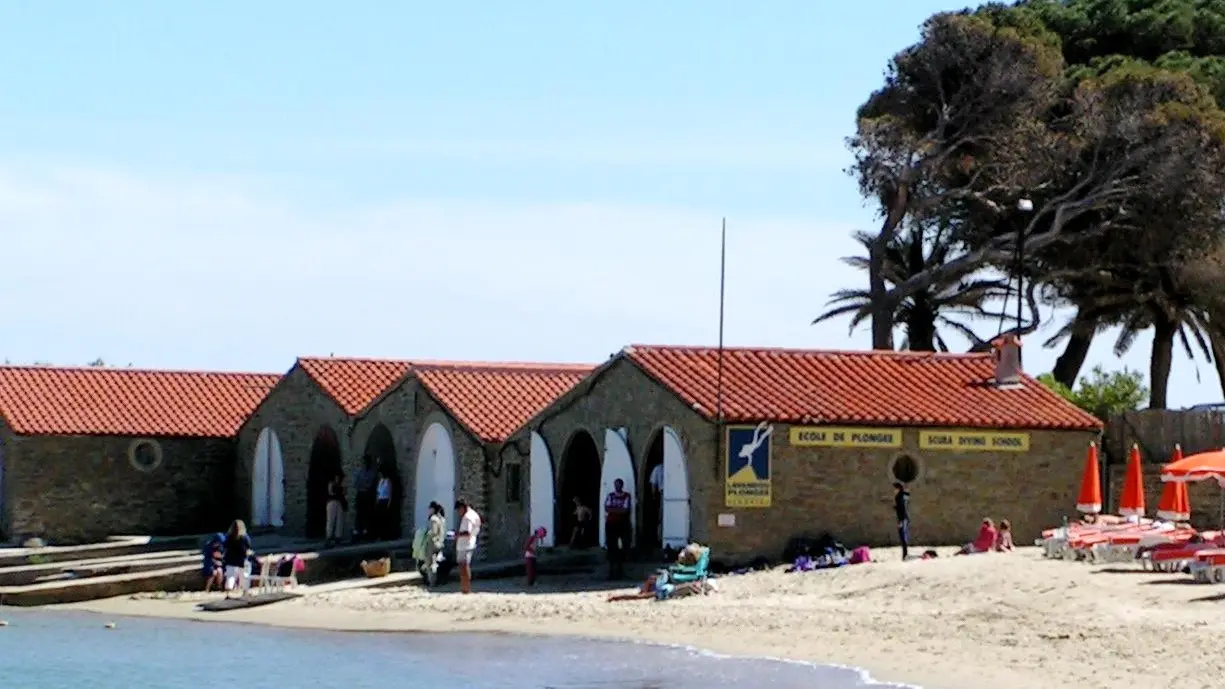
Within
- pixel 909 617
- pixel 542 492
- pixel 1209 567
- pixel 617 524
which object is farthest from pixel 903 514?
pixel 542 492

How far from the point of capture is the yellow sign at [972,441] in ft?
107

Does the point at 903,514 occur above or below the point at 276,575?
above

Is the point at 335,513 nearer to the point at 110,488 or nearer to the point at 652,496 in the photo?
the point at 652,496

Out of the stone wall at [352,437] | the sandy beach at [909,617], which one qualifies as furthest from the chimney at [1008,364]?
the stone wall at [352,437]

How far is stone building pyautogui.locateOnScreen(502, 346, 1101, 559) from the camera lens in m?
31.5

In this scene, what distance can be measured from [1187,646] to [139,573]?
18.5 metres

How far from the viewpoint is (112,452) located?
143 feet

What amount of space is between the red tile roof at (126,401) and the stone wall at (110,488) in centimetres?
25

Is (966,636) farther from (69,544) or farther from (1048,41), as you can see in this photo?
(1048,41)

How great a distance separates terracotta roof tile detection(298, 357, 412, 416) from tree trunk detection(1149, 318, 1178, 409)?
58.4 ft

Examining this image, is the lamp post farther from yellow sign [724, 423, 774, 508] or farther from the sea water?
the sea water

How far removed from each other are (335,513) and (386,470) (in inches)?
57.0

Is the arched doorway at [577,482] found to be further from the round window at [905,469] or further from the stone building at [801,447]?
the round window at [905,469]

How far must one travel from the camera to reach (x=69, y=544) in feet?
139
